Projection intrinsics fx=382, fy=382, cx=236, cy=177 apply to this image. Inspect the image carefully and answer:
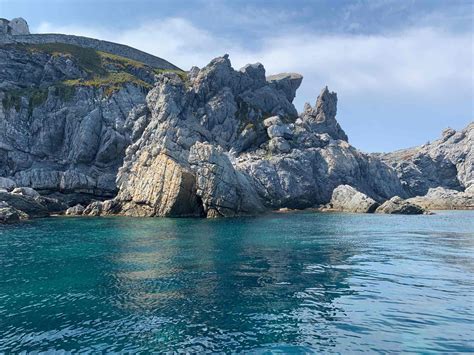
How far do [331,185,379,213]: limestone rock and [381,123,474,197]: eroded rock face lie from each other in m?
51.1

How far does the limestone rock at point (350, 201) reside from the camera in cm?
9656

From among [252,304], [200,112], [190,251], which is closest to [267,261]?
[190,251]

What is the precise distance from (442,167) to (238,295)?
161 metres

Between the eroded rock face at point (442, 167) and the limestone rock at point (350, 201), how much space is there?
168 ft

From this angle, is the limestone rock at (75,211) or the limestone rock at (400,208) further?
the limestone rock at (400,208)

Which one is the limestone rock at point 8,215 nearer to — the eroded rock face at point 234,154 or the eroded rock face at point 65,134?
the eroded rock face at point 234,154

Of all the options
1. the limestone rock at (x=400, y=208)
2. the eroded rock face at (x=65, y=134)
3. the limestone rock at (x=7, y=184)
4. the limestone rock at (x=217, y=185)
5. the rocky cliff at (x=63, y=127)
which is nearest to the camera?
the limestone rock at (x=217, y=185)

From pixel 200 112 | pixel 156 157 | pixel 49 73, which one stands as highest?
pixel 49 73

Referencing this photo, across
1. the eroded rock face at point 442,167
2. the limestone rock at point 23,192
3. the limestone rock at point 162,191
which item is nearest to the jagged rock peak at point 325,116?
the eroded rock face at point 442,167

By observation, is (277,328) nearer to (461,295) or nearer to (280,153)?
(461,295)

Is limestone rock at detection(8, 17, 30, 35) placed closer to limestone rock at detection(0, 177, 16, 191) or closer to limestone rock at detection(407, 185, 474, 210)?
limestone rock at detection(0, 177, 16, 191)

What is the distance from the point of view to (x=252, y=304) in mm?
22922

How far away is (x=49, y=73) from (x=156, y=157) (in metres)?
74.2

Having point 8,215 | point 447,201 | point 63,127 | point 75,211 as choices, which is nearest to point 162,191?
point 75,211
